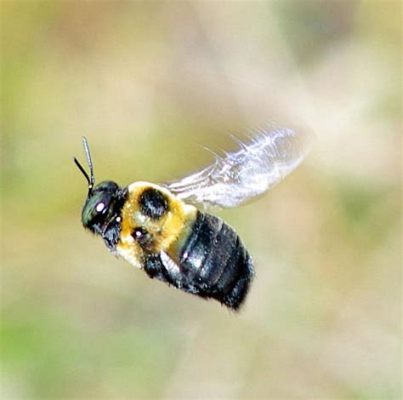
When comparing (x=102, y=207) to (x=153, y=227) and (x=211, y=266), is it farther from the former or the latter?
(x=211, y=266)

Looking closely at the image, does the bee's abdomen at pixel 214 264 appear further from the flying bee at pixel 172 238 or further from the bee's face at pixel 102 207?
the bee's face at pixel 102 207

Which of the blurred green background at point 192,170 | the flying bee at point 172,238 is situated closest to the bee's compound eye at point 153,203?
the flying bee at point 172,238

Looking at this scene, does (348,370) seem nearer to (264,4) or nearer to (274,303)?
(274,303)

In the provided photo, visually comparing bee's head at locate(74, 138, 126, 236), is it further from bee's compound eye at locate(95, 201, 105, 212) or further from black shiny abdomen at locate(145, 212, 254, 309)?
black shiny abdomen at locate(145, 212, 254, 309)

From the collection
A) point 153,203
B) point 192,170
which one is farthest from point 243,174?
point 192,170

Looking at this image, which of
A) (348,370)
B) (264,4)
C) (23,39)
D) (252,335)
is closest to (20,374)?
(252,335)

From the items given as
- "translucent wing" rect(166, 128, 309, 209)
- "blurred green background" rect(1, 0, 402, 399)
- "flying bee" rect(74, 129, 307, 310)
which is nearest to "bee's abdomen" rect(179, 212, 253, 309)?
"flying bee" rect(74, 129, 307, 310)
